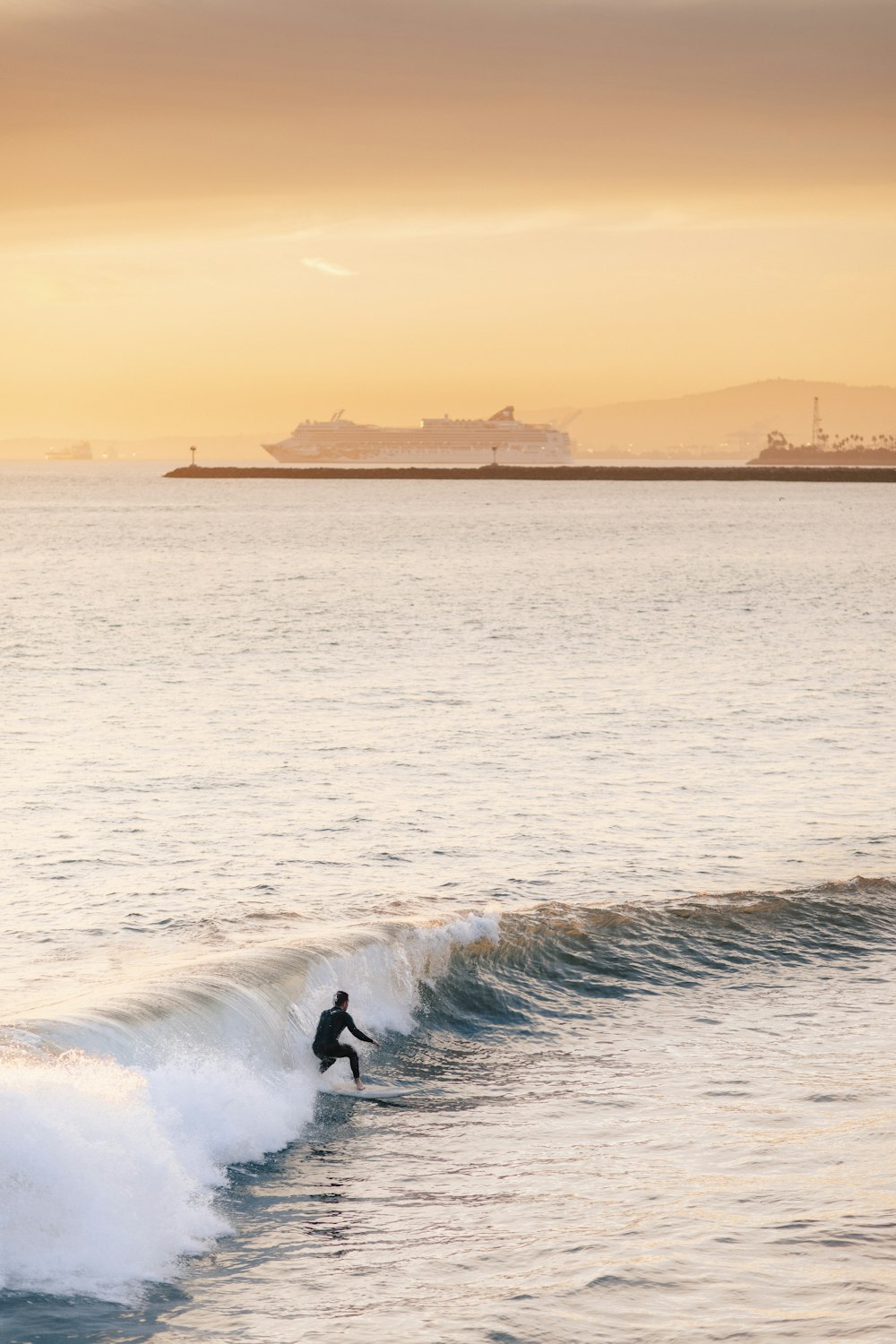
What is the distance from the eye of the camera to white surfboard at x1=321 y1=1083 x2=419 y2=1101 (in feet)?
55.4

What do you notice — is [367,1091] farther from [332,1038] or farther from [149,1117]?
[149,1117]

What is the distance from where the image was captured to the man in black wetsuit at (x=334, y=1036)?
17141 millimetres

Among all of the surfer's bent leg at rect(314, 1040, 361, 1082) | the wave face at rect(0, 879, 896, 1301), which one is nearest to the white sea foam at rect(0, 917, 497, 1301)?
the wave face at rect(0, 879, 896, 1301)

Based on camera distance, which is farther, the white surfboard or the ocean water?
the white surfboard

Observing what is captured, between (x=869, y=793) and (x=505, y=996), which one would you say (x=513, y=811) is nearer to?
(x=869, y=793)

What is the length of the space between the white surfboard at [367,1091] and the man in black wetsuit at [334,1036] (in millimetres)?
93

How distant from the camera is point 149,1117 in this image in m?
14.4

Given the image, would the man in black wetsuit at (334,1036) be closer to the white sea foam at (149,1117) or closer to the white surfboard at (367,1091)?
the white surfboard at (367,1091)

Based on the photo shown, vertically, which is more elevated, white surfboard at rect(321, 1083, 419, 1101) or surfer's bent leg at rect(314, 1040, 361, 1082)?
surfer's bent leg at rect(314, 1040, 361, 1082)

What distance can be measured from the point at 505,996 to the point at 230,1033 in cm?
478

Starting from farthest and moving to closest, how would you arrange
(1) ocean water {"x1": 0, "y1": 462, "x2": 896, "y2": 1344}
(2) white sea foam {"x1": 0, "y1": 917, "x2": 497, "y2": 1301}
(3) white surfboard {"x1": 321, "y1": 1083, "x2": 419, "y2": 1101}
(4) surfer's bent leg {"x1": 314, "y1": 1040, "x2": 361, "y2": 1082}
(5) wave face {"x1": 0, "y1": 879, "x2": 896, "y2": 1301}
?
(4) surfer's bent leg {"x1": 314, "y1": 1040, "x2": 361, "y2": 1082}
(3) white surfboard {"x1": 321, "y1": 1083, "x2": 419, "y2": 1101}
(5) wave face {"x1": 0, "y1": 879, "x2": 896, "y2": 1301}
(2) white sea foam {"x1": 0, "y1": 917, "x2": 497, "y2": 1301}
(1) ocean water {"x1": 0, "y1": 462, "x2": 896, "y2": 1344}

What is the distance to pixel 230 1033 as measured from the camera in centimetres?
1750

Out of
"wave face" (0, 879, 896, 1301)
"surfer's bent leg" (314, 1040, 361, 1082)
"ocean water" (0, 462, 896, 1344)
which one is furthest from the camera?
"surfer's bent leg" (314, 1040, 361, 1082)

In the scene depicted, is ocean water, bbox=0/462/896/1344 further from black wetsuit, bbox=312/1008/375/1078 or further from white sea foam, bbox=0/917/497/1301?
black wetsuit, bbox=312/1008/375/1078
